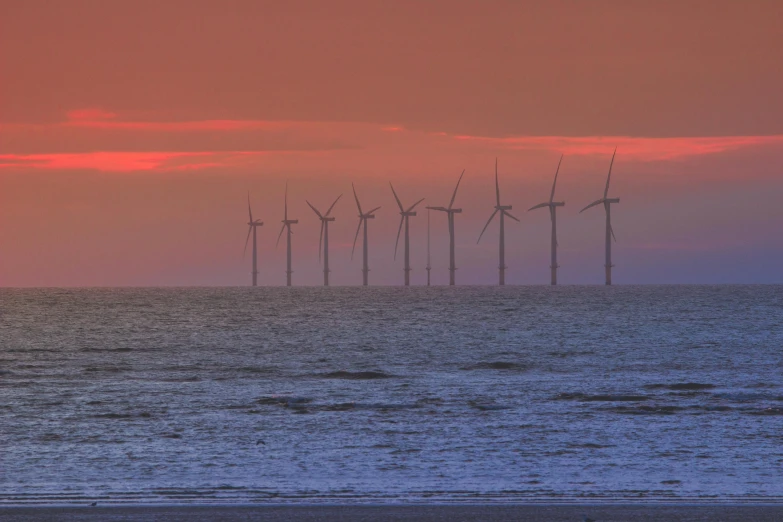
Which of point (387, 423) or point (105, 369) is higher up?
point (387, 423)

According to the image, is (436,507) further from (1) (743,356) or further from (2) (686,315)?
(2) (686,315)

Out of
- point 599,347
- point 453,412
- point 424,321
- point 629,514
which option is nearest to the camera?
point 629,514

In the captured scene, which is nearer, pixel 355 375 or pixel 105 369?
pixel 355 375

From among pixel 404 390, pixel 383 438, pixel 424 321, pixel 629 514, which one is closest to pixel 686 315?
pixel 424 321

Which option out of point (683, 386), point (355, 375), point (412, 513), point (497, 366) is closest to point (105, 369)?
point (355, 375)

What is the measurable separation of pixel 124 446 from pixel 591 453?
12953 millimetres

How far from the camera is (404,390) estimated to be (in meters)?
49.2

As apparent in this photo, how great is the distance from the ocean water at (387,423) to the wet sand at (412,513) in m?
1.14

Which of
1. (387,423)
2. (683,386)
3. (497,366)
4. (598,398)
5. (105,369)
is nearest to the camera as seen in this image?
(387,423)

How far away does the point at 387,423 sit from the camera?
35.2 metres

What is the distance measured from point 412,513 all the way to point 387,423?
1625 centimetres

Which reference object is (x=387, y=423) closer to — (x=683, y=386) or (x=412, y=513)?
(x=412, y=513)

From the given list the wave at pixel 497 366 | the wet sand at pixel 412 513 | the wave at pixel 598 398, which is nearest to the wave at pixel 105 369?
the wave at pixel 497 366

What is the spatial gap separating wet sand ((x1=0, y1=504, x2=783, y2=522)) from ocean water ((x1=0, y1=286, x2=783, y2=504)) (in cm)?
114
